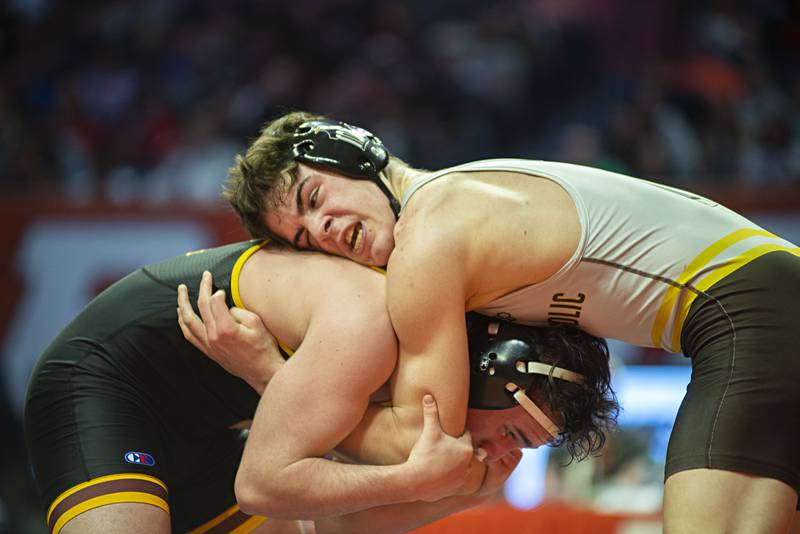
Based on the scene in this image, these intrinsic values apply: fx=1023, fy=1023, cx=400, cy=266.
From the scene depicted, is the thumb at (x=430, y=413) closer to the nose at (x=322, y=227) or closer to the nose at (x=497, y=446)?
the nose at (x=497, y=446)

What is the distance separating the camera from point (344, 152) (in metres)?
3.11

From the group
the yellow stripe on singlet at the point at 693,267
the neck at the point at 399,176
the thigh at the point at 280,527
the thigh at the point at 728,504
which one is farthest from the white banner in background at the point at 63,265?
the thigh at the point at 728,504

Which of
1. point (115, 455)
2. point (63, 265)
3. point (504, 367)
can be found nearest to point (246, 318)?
point (115, 455)

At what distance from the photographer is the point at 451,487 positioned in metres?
2.90

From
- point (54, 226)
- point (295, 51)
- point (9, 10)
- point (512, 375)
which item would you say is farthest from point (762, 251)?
point (9, 10)

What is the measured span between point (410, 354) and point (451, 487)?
43 cm

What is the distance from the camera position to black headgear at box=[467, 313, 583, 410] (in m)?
2.92

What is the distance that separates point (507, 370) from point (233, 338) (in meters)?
0.79

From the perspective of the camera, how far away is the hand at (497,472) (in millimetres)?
3197

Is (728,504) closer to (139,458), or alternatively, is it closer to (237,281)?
(237,281)

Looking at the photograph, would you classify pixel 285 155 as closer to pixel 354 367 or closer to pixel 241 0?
pixel 354 367

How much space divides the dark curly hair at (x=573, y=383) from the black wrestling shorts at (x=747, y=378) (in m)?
0.37

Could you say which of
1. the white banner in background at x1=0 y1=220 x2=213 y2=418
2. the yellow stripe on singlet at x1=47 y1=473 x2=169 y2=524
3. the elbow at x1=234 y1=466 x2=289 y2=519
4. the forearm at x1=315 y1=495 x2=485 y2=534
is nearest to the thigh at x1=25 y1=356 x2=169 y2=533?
the yellow stripe on singlet at x1=47 y1=473 x2=169 y2=524

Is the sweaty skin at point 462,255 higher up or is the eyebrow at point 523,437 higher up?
the sweaty skin at point 462,255
